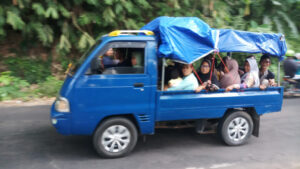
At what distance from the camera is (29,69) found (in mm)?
9906

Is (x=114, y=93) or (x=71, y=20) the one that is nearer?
(x=114, y=93)

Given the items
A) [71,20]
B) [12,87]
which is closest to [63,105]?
[12,87]

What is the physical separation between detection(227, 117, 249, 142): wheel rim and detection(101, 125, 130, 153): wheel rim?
205 centimetres

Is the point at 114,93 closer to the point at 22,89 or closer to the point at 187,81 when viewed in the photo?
the point at 187,81

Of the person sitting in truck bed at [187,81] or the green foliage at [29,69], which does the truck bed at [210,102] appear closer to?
the person sitting in truck bed at [187,81]

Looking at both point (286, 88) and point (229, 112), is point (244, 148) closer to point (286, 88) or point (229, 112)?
point (229, 112)

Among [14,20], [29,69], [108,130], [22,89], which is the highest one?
[14,20]

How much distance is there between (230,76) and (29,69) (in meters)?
7.58

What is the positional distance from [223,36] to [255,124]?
75.8 inches

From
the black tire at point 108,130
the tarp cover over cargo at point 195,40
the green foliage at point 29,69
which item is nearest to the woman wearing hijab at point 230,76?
the tarp cover over cargo at point 195,40

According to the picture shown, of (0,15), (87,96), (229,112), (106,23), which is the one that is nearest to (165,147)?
(229,112)

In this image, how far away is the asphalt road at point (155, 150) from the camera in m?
4.44

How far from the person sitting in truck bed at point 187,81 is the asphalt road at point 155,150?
1.20 m

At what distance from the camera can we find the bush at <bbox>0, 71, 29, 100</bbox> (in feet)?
26.6
